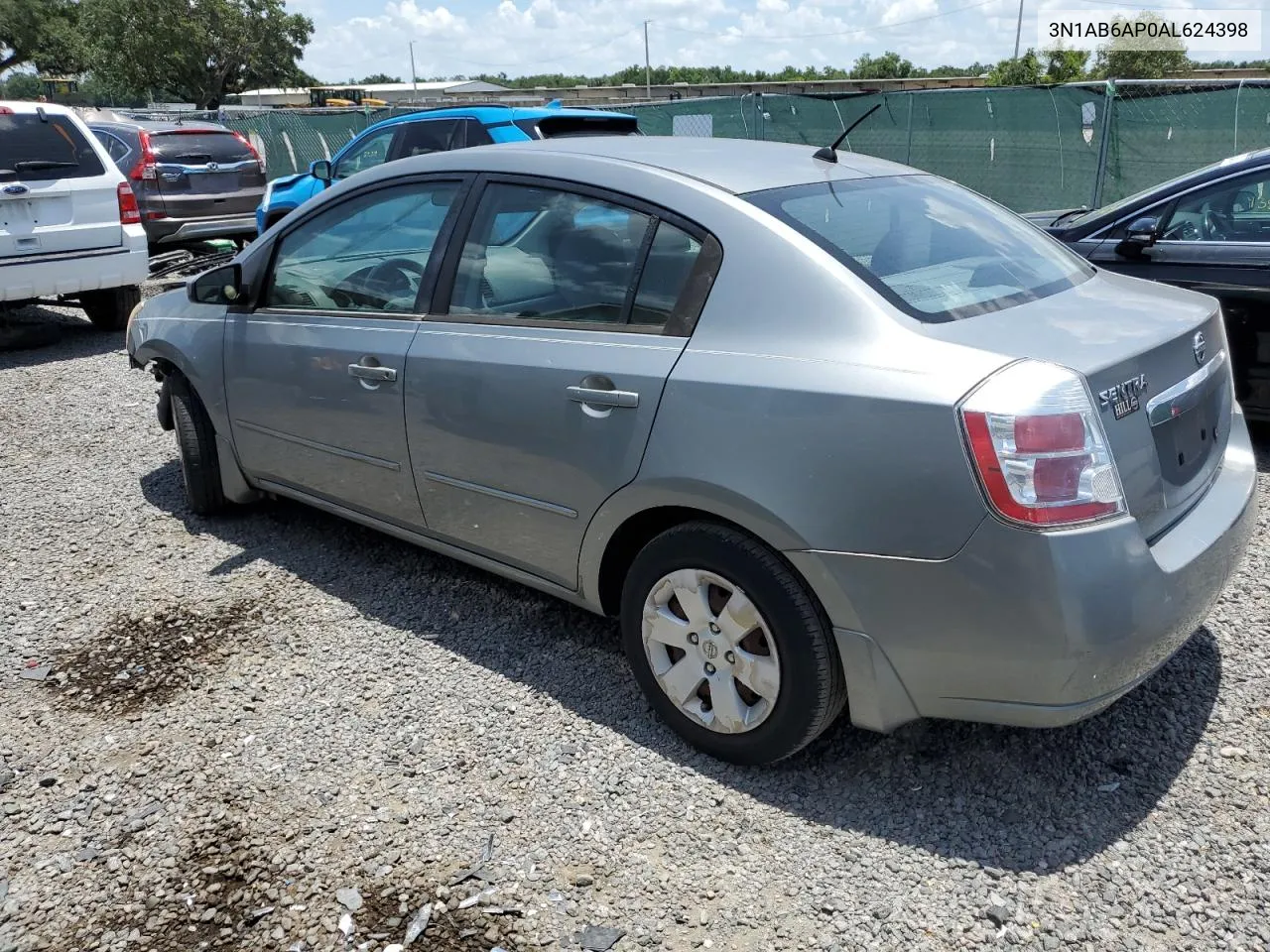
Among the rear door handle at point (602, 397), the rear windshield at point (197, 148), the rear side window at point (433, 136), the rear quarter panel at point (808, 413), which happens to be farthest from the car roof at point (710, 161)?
the rear windshield at point (197, 148)

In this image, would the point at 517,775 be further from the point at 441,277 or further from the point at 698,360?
the point at 441,277

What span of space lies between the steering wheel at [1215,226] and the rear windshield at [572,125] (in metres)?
4.50

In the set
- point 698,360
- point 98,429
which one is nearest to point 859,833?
point 698,360

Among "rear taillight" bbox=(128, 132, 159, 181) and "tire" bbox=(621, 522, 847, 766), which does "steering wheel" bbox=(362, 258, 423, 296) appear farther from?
"rear taillight" bbox=(128, 132, 159, 181)

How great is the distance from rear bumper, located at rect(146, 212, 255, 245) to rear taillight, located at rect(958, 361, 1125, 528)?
11.2 m

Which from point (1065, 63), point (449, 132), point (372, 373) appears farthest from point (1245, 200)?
point (1065, 63)

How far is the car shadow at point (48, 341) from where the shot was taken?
8.70 m

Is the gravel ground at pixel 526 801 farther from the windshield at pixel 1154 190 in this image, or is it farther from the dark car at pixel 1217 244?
the windshield at pixel 1154 190

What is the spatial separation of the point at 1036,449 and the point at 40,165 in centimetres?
852

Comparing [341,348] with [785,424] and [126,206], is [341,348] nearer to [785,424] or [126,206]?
[785,424]

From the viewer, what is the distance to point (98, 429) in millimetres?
6547

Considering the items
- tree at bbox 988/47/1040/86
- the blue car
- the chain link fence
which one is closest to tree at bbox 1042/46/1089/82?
tree at bbox 988/47/1040/86

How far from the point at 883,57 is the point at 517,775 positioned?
98.0 meters

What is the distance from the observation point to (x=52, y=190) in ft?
26.7
